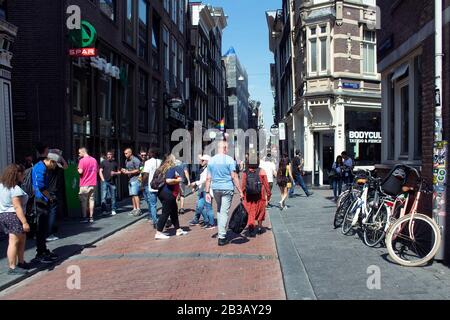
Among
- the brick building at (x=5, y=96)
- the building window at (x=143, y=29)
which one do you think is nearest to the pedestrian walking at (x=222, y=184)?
the brick building at (x=5, y=96)

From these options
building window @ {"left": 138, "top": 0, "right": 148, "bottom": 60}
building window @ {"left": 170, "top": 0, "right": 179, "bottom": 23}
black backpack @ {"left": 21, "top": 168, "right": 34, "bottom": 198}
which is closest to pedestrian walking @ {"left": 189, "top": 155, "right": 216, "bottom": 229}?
black backpack @ {"left": 21, "top": 168, "right": 34, "bottom": 198}

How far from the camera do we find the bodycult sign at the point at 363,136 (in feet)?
72.3

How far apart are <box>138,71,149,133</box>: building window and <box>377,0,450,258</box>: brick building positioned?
12536 mm

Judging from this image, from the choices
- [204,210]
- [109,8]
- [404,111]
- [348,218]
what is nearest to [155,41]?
[109,8]

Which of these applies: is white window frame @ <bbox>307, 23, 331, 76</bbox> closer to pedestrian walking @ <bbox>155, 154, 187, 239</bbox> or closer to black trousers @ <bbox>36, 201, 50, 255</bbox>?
pedestrian walking @ <bbox>155, 154, 187, 239</bbox>

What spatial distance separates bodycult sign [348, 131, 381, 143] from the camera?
2205 centimetres

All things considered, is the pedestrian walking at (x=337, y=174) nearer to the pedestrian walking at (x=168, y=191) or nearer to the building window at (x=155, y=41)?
the pedestrian walking at (x=168, y=191)

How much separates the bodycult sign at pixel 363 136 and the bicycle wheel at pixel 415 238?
1567cm

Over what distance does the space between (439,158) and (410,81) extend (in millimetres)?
2587

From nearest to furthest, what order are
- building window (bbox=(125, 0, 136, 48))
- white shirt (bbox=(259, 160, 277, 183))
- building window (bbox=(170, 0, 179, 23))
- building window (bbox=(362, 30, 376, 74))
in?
white shirt (bbox=(259, 160, 277, 183)) < building window (bbox=(125, 0, 136, 48)) < building window (bbox=(362, 30, 376, 74)) < building window (bbox=(170, 0, 179, 23))

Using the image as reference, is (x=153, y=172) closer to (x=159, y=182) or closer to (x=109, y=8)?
(x=159, y=182)

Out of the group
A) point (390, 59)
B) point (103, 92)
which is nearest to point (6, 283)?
point (390, 59)

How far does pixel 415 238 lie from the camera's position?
261 inches
